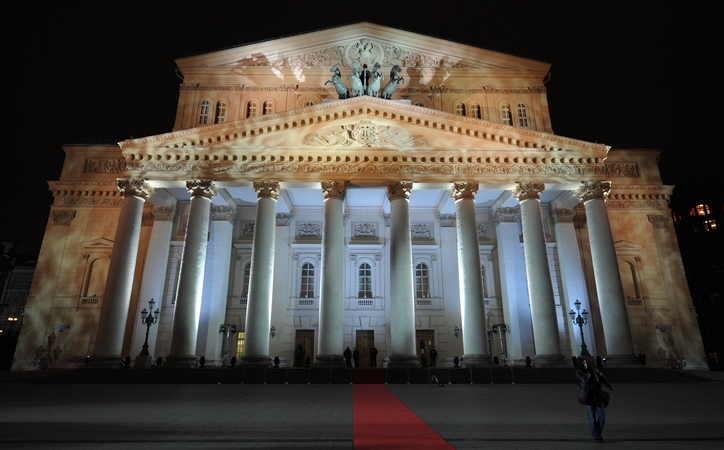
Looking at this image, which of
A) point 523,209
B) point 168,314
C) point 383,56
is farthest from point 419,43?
point 168,314

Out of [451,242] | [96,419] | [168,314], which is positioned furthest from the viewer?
[451,242]

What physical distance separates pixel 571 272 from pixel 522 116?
12.6 metres

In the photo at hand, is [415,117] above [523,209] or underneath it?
above

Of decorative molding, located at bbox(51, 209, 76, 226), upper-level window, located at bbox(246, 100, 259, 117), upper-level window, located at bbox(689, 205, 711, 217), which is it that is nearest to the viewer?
decorative molding, located at bbox(51, 209, 76, 226)

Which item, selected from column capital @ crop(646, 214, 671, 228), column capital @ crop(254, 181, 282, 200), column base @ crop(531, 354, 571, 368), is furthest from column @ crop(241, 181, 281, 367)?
column capital @ crop(646, 214, 671, 228)

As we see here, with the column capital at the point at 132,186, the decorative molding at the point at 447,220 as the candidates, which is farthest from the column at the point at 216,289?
the decorative molding at the point at 447,220

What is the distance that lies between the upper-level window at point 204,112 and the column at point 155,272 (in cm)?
733

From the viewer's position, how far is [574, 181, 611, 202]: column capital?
25938 mm

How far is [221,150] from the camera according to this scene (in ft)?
85.8

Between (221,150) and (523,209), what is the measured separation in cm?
1766

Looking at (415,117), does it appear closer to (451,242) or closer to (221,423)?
(451,242)

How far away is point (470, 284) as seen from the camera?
2389 cm

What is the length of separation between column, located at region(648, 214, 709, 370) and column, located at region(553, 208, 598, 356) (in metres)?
5.54

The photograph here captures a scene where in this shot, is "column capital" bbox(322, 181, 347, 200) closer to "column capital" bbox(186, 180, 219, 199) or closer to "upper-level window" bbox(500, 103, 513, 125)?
"column capital" bbox(186, 180, 219, 199)
